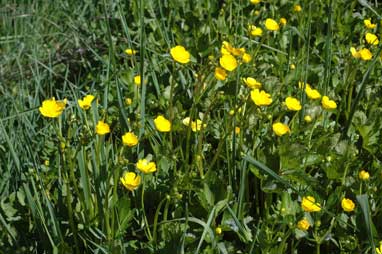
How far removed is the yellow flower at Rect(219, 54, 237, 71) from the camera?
2.05 m

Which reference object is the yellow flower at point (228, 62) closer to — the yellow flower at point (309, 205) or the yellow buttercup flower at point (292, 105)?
the yellow buttercup flower at point (292, 105)

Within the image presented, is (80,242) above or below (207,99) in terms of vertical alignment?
below

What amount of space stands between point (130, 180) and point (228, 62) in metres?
0.50

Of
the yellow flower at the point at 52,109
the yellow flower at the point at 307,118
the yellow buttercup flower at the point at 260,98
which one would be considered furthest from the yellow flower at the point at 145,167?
the yellow flower at the point at 307,118

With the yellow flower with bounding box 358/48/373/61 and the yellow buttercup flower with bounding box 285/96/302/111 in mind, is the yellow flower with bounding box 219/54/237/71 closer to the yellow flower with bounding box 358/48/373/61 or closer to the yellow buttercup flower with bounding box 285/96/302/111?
the yellow buttercup flower with bounding box 285/96/302/111

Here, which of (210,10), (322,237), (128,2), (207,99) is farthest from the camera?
(128,2)

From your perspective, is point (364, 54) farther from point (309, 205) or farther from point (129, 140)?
point (129, 140)

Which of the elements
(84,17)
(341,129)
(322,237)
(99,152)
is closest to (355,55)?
(341,129)

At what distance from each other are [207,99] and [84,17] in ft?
4.27

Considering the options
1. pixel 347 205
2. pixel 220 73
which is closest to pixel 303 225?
pixel 347 205

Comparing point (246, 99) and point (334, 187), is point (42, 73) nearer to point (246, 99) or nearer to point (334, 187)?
point (246, 99)

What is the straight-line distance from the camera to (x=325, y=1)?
3076 mm

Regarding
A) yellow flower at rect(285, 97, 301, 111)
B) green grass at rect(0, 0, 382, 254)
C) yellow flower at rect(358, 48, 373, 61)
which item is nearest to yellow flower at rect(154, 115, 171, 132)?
green grass at rect(0, 0, 382, 254)

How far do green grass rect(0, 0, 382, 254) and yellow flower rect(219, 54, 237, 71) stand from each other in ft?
0.18
